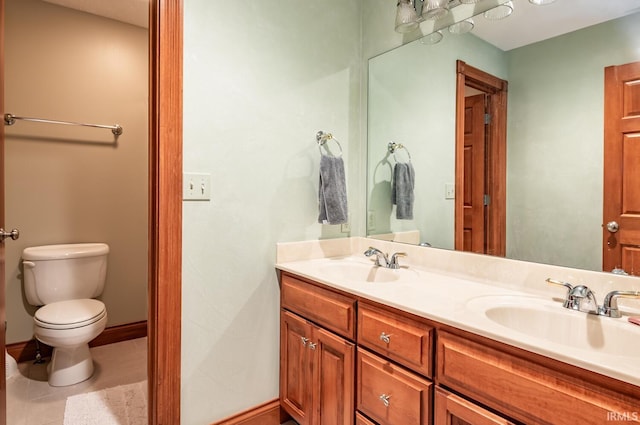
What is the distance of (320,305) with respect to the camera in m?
1.43

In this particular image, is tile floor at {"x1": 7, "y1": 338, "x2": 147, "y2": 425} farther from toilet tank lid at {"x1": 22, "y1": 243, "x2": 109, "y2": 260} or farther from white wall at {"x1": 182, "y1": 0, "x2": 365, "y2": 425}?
white wall at {"x1": 182, "y1": 0, "x2": 365, "y2": 425}

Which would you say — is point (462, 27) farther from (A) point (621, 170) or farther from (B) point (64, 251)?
(B) point (64, 251)

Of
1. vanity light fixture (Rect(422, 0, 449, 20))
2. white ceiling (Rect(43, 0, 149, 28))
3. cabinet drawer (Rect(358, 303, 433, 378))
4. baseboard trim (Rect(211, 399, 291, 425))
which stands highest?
white ceiling (Rect(43, 0, 149, 28))

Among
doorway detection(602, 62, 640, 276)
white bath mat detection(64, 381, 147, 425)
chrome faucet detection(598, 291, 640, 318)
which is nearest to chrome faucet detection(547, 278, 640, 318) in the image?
chrome faucet detection(598, 291, 640, 318)

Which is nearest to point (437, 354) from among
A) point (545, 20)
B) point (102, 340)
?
point (545, 20)

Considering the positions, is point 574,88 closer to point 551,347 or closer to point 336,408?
point 551,347

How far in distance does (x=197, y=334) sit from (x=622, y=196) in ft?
5.58

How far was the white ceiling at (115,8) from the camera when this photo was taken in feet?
7.66

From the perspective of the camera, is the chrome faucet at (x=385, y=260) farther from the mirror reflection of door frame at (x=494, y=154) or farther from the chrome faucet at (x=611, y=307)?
the chrome faucet at (x=611, y=307)

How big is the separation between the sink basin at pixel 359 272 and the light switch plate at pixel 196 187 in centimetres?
66

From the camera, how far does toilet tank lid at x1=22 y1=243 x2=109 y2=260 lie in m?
2.18

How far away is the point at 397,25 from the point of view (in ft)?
5.62

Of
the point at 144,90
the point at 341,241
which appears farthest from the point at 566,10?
the point at 144,90

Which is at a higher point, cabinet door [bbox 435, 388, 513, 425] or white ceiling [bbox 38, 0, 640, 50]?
white ceiling [bbox 38, 0, 640, 50]
